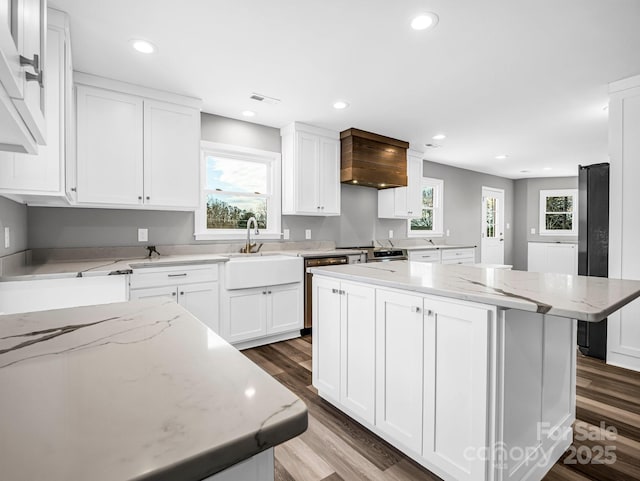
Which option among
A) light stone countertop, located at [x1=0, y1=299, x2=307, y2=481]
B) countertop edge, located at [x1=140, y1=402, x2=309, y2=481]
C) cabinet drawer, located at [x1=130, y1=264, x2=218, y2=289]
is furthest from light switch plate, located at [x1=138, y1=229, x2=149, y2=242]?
countertop edge, located at [x1=140, y1=402, x2=309, y2=481]

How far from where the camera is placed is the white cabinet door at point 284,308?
11.5 ft

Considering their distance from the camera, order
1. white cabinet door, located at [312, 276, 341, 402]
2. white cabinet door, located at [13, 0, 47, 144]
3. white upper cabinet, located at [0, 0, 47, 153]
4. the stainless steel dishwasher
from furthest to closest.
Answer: the stainless steel dishwasher → white cabinet door, located at [312, 276, 341, 402] → white cabinet door, located at [13, 0, 47, 144] → white upper cabinet, located at [0, 0, 47, 153]

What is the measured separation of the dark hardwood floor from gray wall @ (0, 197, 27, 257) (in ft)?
6.93

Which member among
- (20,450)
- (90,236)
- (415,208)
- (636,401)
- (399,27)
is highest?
(399,27)

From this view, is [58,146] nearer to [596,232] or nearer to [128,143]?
[128,143]

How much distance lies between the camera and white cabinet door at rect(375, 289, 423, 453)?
163cm

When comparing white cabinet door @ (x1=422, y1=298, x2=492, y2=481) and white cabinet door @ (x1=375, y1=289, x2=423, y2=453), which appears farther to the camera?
white cabinet door @ (x1=375, y1=289, x2=423, y2=453)

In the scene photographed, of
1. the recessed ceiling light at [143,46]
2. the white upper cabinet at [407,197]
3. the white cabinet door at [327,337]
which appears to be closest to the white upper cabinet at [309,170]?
the white upper cabinet at [407,197]

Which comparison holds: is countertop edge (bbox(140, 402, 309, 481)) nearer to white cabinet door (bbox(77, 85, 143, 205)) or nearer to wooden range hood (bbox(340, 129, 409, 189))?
white cabinet door (bbox(77, 85, 143, 205))

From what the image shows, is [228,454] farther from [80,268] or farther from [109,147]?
[109,147]

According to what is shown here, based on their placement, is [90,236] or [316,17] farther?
[90,236]

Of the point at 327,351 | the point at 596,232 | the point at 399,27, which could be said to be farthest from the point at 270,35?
the point at 596,232

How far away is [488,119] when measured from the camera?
3.91 meters

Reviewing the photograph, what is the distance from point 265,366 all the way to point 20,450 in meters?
2.70
